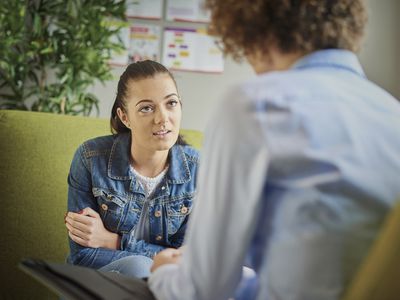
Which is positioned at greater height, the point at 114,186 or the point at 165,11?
the point at 165,11

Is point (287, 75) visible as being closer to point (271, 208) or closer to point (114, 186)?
point (271, 208)

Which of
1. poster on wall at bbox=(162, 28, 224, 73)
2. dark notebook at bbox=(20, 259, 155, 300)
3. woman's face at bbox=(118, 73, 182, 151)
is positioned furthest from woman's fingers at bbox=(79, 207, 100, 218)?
poster on wall at bbox=(162, 28, 224, 73)

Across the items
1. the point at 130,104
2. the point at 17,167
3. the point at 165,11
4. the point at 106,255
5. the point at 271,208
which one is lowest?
the point at 106,255

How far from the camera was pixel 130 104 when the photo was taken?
154cm

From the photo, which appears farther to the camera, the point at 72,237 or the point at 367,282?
the point at 72,237

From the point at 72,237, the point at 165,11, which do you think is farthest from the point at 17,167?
the point at 165,11

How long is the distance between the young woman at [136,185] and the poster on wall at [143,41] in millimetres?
2032

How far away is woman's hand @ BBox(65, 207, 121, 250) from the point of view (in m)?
1.44

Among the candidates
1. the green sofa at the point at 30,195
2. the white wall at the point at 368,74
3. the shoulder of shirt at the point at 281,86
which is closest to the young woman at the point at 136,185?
the green sofa at the point at 30,195

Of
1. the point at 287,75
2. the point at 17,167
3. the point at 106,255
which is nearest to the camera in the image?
the point at 287,75

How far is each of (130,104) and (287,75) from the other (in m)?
0.89

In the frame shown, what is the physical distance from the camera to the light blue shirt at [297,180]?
2.21ft

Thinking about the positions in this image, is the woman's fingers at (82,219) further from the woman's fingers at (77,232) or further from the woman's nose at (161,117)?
the woman's nose at (161,117)

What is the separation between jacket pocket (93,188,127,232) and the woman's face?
0.17 m
